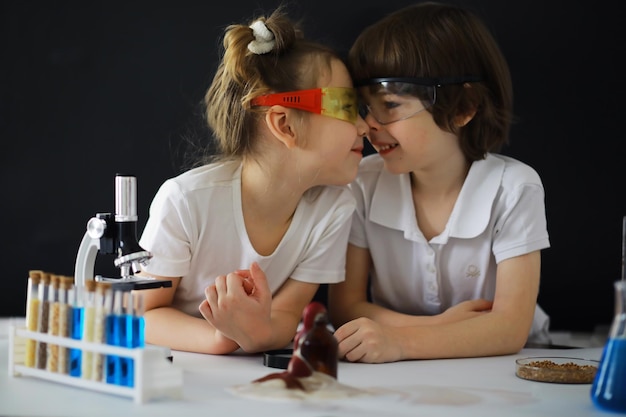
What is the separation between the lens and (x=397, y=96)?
1947mm

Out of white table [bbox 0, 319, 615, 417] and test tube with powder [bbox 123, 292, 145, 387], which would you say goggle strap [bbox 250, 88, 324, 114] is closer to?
white table [bbox 0, 319, 615, 417]

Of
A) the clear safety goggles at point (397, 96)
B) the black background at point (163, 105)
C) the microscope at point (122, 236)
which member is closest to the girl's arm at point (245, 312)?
the microscope at point (122, 236)

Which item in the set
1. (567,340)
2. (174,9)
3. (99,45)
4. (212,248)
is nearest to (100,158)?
(99,45)

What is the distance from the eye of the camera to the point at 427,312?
212cm

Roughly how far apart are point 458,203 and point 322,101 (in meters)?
0.42

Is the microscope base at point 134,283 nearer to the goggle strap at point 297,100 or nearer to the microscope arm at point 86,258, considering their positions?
the microscope arm at point 86,258

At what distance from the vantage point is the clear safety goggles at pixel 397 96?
6.35 ft

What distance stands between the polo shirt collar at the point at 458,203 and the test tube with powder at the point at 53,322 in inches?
35.4

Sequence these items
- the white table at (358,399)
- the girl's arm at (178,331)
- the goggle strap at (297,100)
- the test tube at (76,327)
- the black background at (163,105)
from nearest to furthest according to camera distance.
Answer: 1. the white table at (358,399)
2. the test tube at (76,327)
3. the girl's arm at (178,331)
4. the goggle strap at (297,100)
5. the black background at (163,105)

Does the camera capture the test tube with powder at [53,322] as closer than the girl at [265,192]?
Yes

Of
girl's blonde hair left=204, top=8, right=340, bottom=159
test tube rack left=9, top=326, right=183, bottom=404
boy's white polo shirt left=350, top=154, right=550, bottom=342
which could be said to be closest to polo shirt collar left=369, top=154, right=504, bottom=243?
boy's white polo shirt left=350, top=154, right=550, bottom=342

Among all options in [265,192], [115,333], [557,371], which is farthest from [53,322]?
[557,371]

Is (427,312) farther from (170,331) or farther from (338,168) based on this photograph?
(170,331)

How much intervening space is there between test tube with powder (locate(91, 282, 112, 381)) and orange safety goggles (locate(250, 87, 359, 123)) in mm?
664
